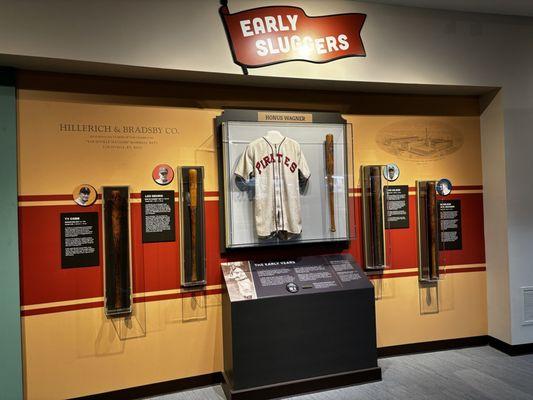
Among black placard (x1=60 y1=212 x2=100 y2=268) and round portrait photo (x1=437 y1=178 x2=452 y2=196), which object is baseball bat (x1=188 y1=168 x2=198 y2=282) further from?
round portrait photo (x1=437 y1=178 x2=452 y2=196)

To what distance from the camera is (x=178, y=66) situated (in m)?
3.00

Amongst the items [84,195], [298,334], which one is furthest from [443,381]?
[84,195]

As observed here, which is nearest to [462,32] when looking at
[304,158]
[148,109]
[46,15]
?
[304,158]

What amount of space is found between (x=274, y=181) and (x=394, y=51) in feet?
5.21

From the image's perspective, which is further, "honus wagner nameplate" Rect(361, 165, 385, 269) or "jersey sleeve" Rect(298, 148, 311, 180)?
"honus wagner nameplate" Rect(361, 165, 385, 269)

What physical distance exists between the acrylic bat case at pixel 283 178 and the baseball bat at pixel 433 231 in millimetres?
844

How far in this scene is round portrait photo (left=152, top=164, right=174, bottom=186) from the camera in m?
3.25

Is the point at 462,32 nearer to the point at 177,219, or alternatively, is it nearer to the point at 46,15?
the point at 177,219

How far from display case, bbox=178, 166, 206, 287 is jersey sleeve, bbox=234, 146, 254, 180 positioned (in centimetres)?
31

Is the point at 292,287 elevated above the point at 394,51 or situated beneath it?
situated beneath

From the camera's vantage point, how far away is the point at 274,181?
337 cm

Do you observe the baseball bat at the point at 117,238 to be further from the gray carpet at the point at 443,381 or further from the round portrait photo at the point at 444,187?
the round portrait photo at the point at 444,187

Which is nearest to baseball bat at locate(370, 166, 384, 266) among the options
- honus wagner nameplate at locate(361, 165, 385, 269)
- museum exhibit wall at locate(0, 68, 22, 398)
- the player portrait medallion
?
honus wagner nameplate at locate(361, 165, 385, 269)

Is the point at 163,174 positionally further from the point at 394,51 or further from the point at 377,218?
the point at 394,51
